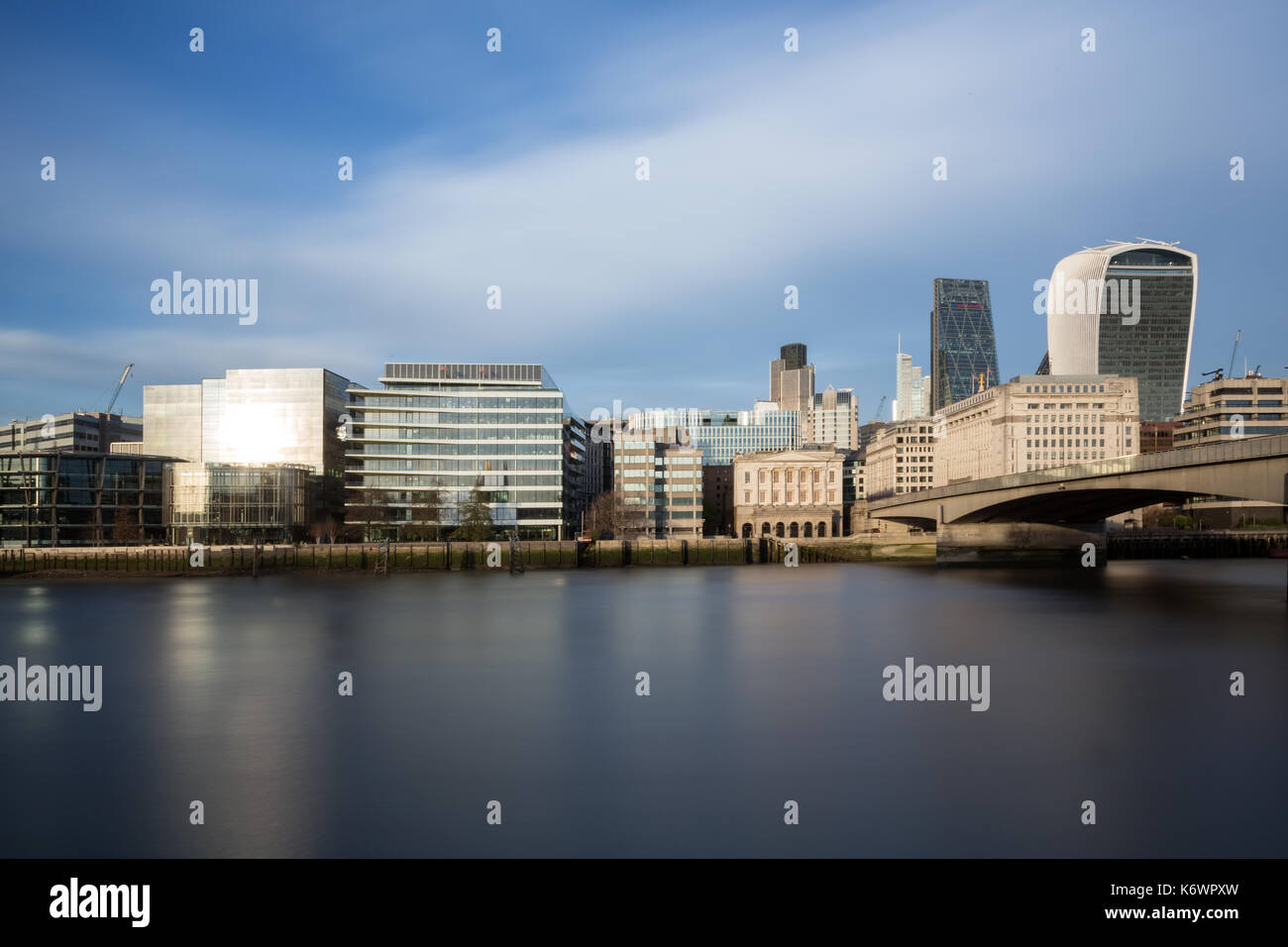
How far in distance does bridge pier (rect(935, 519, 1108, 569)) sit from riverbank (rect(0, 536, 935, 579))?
620 centimetres

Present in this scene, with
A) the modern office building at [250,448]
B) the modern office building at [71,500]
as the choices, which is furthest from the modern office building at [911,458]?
the modern office building at [71,500]

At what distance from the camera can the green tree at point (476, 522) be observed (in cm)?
8078

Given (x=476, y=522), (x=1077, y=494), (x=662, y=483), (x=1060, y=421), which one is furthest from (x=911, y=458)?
(x=1077, y=494)

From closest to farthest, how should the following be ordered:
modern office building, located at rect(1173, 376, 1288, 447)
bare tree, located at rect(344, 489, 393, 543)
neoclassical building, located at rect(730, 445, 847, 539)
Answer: bare tree, located at rect(344, 489, 393, 543)
modern office building, located at rect(1173, 376, 1288, 447)
neoclassical building, located at rect(730, 445, 847, 539)

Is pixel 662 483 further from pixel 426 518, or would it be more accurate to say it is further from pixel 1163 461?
pixel 1163 461

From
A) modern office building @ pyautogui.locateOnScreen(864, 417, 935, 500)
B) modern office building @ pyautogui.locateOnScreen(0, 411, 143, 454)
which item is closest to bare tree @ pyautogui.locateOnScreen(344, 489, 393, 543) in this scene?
modern office building @ pyautogui.locateOnScreen(0, 411, 143, 454)

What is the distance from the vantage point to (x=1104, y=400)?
5148 inches

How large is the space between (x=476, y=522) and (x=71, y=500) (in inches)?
1938

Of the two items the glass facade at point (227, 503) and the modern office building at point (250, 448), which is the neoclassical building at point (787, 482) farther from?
the glass facade at point (227, 503)

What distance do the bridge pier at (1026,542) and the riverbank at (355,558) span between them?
6.20 m

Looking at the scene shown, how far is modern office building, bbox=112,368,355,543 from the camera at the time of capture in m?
100

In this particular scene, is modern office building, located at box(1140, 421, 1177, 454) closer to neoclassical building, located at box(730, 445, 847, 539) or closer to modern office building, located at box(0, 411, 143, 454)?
neoclassical building, located at box(730, 445, 847, 539)

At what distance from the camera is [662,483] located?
12144 centimetres

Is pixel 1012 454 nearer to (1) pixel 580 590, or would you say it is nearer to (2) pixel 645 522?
(2) pixel 645 522
